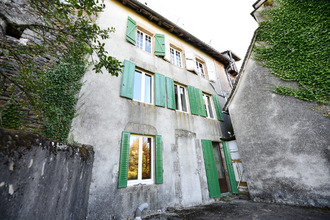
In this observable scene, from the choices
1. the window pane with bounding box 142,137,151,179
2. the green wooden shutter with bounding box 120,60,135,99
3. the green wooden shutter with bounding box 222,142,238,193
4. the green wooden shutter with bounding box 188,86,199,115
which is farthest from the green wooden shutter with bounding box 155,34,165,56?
the green wooden shutter with bounding box 222,142,238,193

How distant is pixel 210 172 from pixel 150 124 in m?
3.31

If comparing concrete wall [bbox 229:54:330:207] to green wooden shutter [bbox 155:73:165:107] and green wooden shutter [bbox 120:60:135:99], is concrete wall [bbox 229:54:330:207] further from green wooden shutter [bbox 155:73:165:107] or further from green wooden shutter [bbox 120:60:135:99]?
green wooden shutter [bbox 120:60:135:99]

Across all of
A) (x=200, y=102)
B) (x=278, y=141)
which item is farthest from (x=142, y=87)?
(x=278, y=141)

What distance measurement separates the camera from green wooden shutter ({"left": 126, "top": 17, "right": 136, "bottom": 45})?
5925mm

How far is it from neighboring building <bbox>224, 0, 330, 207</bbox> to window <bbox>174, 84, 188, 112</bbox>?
2230 mm

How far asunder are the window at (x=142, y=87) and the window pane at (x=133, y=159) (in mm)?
1609

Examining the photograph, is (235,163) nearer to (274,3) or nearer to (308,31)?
(308,31)

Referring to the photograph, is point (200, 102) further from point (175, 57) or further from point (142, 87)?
point (142, 87)

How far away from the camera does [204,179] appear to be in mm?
5645

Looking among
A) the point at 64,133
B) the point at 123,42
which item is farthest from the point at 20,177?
the point at 123,42

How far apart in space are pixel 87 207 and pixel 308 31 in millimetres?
9024

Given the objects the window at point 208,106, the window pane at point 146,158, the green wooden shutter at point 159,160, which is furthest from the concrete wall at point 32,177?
the window at point 208,106

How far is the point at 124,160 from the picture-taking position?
4145 millimetres

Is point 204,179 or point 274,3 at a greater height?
point 274,3
